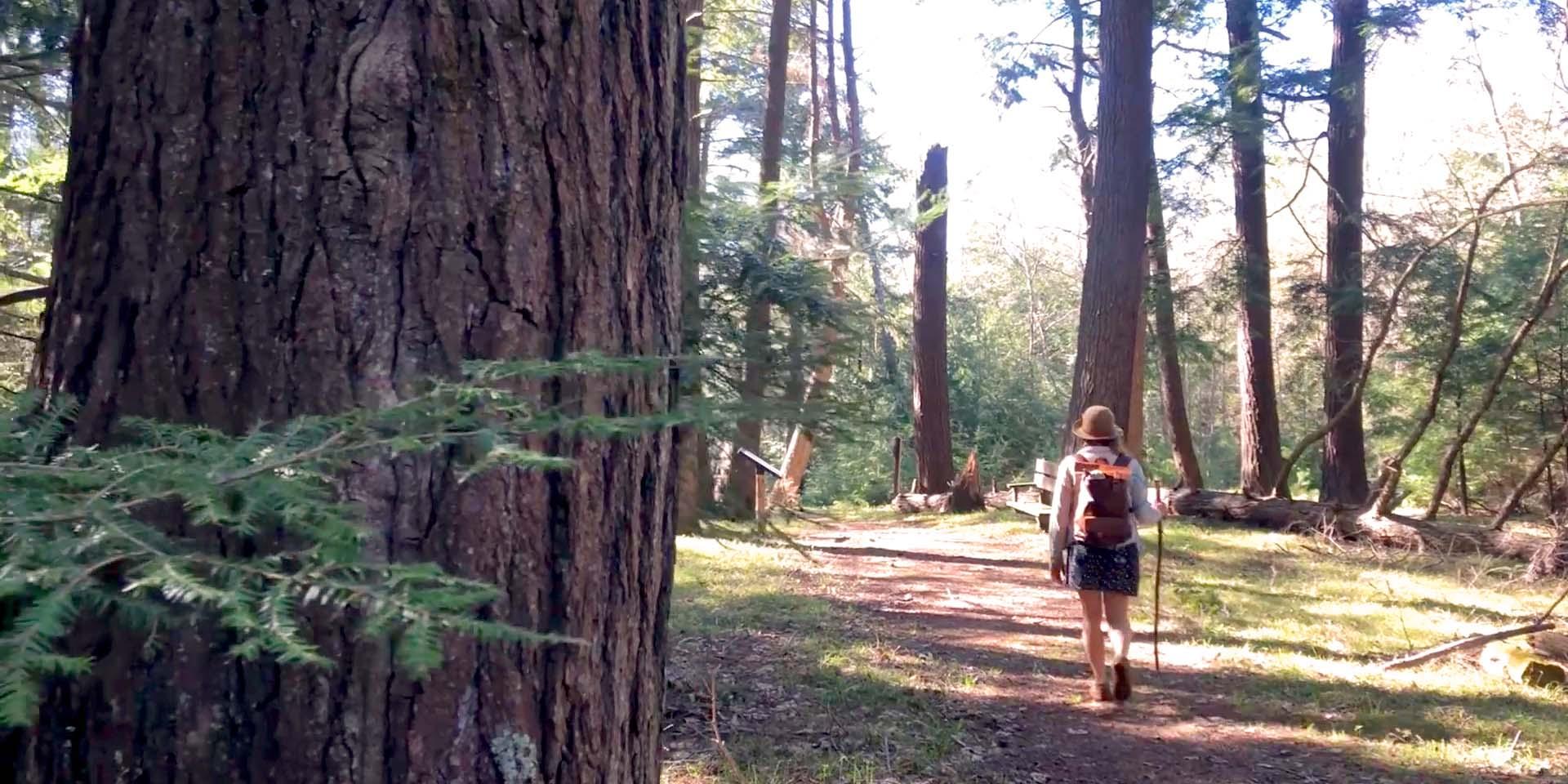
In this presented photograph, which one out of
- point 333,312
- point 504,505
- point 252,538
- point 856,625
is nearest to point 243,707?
point 252,538

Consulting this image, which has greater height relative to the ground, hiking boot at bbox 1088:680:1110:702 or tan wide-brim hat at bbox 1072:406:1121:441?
tan wide-brim hat at bbox 1072:406:1121:441

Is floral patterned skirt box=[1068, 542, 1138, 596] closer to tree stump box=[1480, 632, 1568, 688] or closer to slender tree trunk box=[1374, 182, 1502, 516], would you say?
tree stump box=[1480, 632, 1568, 688]

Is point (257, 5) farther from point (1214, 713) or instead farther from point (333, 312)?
point (1214, 713)

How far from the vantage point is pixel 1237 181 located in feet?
64.9

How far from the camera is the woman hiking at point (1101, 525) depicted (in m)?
6.77

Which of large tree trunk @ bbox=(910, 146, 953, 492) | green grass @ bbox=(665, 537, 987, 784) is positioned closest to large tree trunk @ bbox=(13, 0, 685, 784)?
green grass @ bbox=(665, 537, 987, 784)

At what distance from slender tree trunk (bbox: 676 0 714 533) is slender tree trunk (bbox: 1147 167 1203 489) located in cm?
905

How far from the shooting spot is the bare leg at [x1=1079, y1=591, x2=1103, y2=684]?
6.93 meters

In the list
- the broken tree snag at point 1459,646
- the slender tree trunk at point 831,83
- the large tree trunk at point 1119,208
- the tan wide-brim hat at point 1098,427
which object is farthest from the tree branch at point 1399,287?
the slender tree trunk at point 831,83

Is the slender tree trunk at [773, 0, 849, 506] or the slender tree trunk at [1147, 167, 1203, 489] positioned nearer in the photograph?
the slender tree trunk at [773, 0, 849, 506]

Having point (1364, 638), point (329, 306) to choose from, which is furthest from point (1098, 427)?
point (329, 306)

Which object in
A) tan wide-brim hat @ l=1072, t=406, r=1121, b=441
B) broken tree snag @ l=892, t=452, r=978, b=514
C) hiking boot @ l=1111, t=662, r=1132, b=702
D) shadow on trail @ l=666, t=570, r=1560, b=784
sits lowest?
shadow on trail @ l=666, t=570, r=1560, b=784

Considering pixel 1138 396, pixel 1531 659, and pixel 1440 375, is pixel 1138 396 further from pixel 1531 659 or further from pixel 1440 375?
pixel 1531 659

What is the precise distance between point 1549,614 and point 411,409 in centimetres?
942
